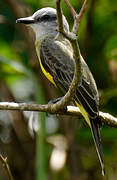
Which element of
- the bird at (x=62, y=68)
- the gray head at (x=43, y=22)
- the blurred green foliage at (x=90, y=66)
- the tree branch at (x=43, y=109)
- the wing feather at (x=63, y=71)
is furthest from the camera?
the blurred green foliage at (x=90, y=66)

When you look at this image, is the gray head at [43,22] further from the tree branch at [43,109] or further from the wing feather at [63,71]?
the tree branch at [43,109]

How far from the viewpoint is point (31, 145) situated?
5.19 metres

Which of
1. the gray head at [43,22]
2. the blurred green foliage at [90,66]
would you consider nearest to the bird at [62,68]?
the gray head at [43,22]

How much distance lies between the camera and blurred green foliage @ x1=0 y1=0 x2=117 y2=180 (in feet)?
14.7

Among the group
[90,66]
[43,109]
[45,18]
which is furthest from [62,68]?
[90,66]

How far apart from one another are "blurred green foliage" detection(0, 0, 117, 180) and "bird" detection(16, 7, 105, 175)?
0.24 metres

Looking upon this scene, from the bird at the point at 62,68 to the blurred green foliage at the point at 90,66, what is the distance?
0.24 m

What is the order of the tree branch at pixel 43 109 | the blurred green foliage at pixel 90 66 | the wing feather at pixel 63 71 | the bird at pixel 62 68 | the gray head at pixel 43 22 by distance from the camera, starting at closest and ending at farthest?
the tree branch at pixel 43 109 < the bird at pixel 62 68 < the wing feather at pixel 63 71 < the gray head at pixel 43 22 < the blurred green foliage at pixel 90 66

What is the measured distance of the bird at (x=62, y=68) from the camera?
351 cm

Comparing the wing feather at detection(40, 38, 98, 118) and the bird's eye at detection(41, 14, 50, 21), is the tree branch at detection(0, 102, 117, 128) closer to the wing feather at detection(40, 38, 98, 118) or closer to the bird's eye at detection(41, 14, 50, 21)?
the wing feather at detection(40, 38, 98, 118)

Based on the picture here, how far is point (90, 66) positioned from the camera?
5035 millimetres

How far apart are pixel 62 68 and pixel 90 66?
1140 mm

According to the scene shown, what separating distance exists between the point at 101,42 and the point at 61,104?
85.8 inches

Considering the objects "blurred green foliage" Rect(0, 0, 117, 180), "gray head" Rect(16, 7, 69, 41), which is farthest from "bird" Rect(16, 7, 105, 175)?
"blurred green foliage" Rect(0, 0, 117, 180)
